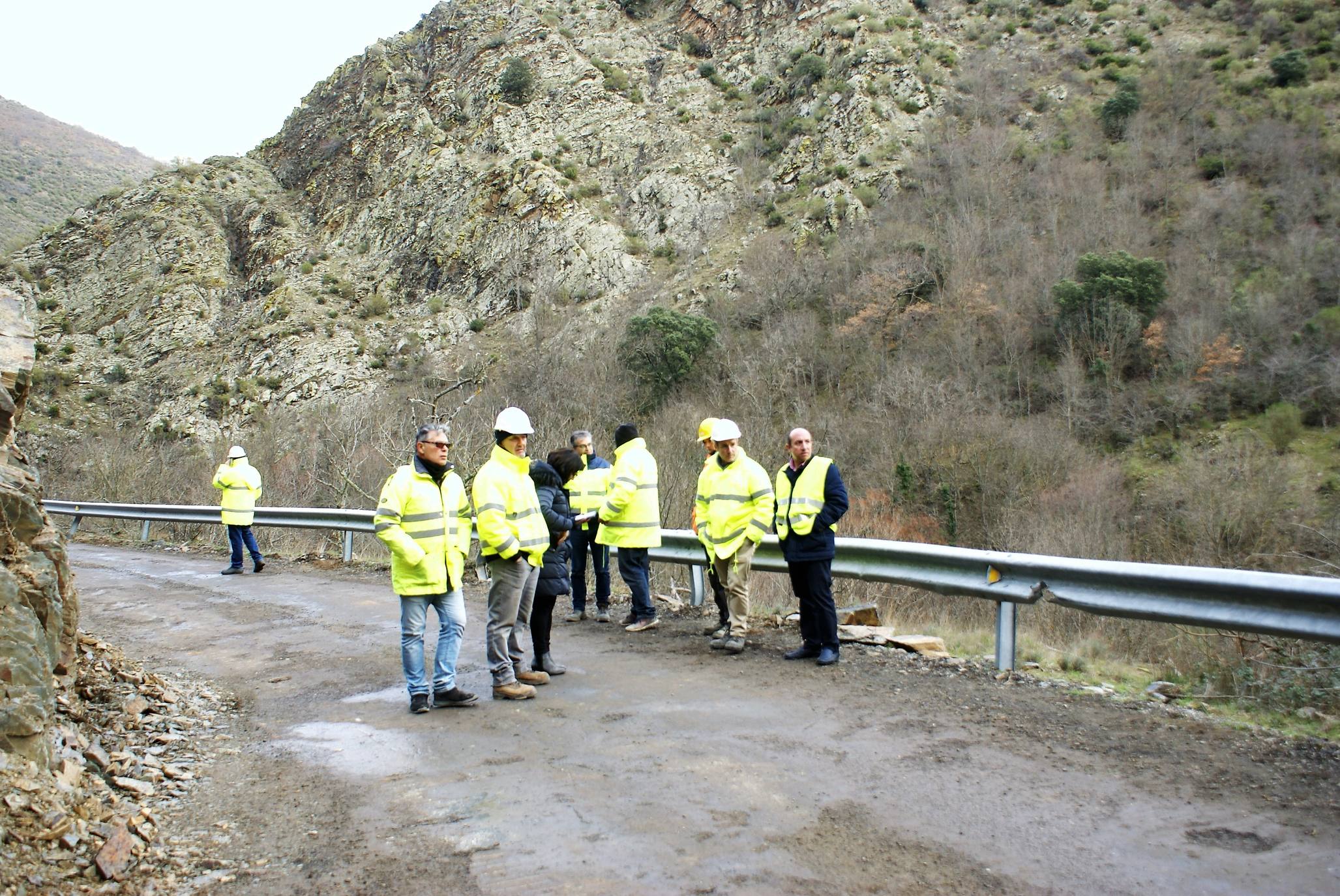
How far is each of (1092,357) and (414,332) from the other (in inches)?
1287

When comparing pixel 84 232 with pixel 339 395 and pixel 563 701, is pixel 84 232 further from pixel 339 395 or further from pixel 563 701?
pixel 563 701

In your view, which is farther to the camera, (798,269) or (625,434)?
(798,269)

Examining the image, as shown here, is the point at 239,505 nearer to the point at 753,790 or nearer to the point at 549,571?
the point at 549,571

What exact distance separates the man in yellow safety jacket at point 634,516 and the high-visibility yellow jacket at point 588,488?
459 millimetres

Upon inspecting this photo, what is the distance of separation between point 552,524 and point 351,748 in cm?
224

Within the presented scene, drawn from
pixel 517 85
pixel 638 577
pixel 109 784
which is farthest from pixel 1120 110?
pixel 109 784

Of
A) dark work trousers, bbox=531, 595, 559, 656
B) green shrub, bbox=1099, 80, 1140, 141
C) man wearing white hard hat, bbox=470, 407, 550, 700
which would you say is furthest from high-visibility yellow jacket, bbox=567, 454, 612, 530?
green shrub, bbox=1099, 80, 1140, 141

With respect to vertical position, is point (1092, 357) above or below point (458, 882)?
above

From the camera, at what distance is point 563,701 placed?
6078mm

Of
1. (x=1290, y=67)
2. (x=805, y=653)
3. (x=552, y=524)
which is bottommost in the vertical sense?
(x=805, y=653)

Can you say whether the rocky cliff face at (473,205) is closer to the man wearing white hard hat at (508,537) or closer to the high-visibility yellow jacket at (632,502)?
the high-visibility yellow jacket at (632,502)

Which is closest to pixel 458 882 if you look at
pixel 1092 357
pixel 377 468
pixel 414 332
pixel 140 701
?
pixel 140 701

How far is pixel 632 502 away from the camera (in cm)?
865

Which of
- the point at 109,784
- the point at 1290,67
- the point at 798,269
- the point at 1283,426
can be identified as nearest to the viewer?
the point at 109,784
